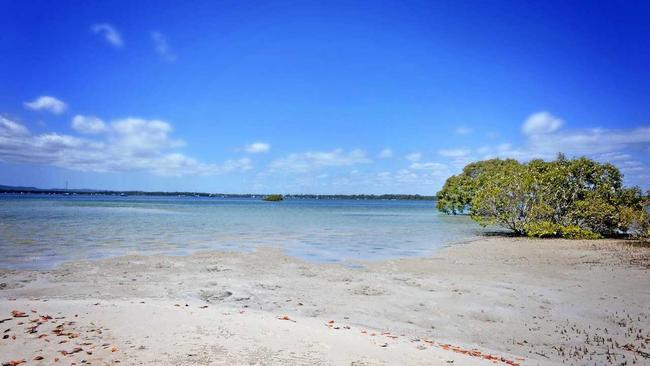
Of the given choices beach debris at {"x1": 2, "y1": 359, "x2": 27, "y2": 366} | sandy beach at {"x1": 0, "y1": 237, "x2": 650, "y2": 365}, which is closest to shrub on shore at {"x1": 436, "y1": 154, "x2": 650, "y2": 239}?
sandy beach at {"x1": 0, "y1": 237, "x2": 650, "y2": 365}

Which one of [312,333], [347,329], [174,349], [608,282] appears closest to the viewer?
[174,349]

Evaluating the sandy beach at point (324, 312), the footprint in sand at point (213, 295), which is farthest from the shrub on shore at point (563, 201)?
the footprint in sand at point (213, 295)

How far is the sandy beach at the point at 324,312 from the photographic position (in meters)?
6.33

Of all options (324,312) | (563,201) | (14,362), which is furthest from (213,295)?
(563,201)

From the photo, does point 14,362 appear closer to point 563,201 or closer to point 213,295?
point 213,295

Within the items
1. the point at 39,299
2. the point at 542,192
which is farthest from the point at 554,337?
the point at 542,192

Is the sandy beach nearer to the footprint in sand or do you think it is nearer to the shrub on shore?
the footprint in sand

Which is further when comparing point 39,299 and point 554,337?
point 39,299

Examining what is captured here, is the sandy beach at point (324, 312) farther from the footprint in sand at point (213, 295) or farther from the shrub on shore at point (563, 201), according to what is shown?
the shrub on shore at point (563, 201)

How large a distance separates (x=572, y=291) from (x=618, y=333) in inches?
157

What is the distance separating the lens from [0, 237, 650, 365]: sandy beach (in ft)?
20.8

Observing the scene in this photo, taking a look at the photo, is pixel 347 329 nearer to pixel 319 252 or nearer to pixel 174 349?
pixel 174 349

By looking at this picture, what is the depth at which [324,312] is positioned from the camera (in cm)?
980

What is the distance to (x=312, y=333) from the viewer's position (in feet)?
24.2
